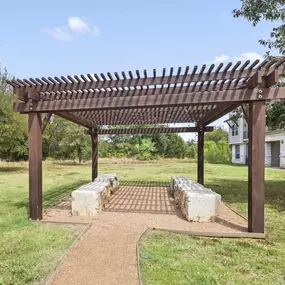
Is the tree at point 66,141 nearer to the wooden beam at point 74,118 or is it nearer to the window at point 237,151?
the wooden beam at point 74,118

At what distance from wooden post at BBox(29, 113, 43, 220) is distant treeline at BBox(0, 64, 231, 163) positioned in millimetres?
11334

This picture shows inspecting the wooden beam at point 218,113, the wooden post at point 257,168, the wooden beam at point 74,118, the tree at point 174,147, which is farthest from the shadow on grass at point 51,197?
the tree at point 174,147

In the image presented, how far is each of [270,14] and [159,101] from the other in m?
4.53

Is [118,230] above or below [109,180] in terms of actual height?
below

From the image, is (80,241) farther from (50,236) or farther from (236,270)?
(236,270)

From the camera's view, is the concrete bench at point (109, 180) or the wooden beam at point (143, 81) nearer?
the wooden beam at point (143, 81)

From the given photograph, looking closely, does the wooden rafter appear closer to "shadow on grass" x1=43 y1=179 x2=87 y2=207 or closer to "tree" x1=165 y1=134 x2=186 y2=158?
"shadow on grass" x1=43 y1=179 x2=87 y2=207

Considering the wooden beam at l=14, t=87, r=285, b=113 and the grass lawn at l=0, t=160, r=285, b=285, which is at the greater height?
the wooden beam at l=14, t=87, r=285, b=113

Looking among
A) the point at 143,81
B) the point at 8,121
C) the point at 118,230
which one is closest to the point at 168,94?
the point at 143,81

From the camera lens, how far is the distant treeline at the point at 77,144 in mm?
14969

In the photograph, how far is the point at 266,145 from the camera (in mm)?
20422

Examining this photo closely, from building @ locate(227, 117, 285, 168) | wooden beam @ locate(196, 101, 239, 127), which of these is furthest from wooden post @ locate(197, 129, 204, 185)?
building @ locate(227, 117, 285, 168)

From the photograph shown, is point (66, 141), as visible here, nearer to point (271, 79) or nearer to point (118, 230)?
point (118, 230)

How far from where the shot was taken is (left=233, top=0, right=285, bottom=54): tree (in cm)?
615
